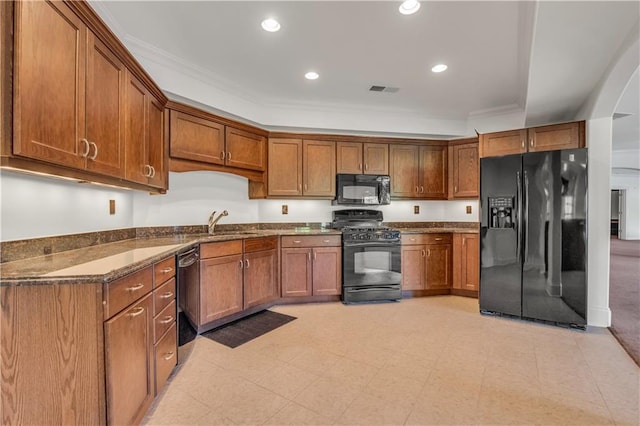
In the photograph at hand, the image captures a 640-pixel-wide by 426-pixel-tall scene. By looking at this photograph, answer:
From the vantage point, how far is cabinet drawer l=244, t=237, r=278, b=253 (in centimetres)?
334

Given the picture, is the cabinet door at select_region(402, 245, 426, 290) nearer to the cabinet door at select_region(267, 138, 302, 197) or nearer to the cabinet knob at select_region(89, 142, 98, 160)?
the cabinet door at select_region(267, 138, 302, 197)

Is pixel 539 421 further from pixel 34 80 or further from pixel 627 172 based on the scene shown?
pixel 627 172

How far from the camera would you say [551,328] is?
3033mm

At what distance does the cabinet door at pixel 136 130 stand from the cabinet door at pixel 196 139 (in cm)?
54

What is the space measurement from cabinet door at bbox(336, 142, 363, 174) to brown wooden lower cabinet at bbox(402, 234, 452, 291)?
1176 millimetres

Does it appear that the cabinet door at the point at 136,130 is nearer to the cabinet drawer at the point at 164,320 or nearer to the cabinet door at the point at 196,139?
the cabinet door at the point at 196,139

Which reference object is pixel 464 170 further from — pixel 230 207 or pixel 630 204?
pixel 630 204

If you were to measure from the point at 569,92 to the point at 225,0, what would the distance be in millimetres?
3144

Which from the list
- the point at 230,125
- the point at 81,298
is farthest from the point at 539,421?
the point at 230,125

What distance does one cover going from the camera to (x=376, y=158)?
4.35m

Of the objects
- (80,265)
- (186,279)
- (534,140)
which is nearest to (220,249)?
(186,279)

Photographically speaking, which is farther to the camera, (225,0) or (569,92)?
(569,92)

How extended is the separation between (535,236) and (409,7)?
254 cm

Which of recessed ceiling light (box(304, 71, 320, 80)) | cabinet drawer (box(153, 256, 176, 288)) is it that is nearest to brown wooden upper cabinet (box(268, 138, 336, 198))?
recessed ceiling light (box(304, 71, 320, 80))
